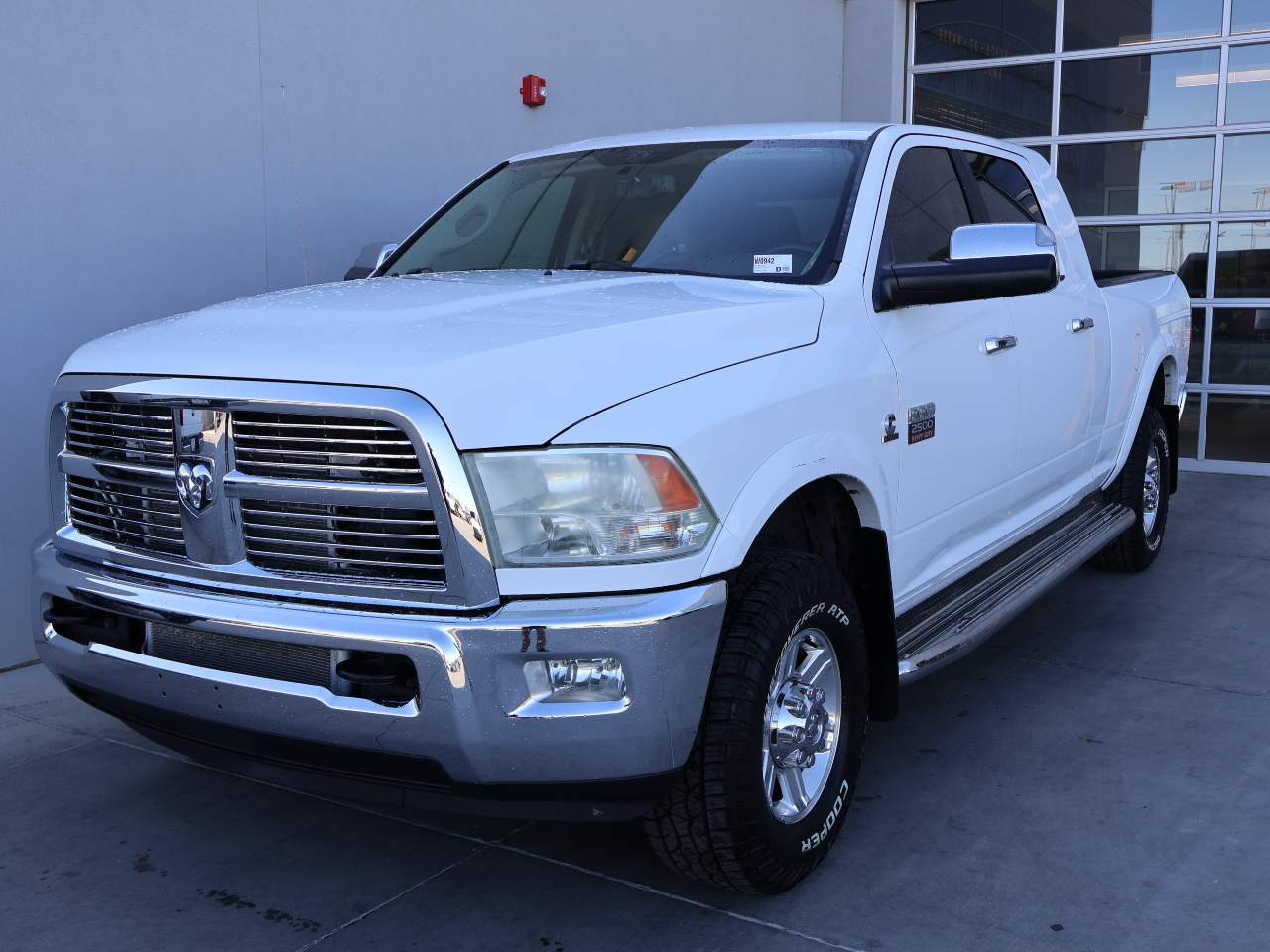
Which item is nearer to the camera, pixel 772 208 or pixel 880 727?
pixel 772 208

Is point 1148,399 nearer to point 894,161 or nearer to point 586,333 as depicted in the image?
point 894,161

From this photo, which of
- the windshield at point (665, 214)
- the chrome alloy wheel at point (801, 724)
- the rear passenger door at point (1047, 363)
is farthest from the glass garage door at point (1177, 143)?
the chrome alloy wheel at point (801, 724)

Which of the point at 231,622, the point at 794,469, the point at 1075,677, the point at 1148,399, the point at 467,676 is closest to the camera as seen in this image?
the point at 467,676

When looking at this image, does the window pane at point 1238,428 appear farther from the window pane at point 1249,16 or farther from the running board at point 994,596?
the running board at point 994,596

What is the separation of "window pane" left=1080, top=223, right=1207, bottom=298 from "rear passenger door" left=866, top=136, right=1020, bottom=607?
240 inches

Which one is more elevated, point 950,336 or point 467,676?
point 950,336

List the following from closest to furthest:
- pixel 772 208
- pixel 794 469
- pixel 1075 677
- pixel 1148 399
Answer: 1. pixel 794 469
2. pixel 772 208
3. pixel 1075 677
4. pixel 1148 399

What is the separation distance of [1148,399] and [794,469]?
12.7 feet

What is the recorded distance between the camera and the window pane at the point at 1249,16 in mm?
9273

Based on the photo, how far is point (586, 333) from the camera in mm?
2750

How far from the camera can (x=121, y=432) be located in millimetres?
2984

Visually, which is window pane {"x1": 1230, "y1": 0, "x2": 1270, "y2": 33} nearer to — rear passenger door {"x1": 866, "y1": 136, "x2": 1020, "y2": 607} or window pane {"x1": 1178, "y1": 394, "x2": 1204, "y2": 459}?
window pane {"x1": 1178, "y1": 394, "x2": 1204, "y2": 459}

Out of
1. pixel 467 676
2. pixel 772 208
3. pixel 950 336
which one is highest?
pixel 772 208

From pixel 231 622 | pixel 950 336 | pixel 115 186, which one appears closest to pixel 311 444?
pixel 231 622
